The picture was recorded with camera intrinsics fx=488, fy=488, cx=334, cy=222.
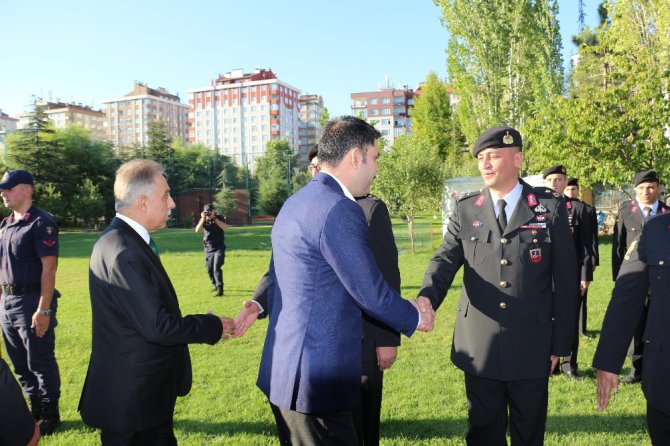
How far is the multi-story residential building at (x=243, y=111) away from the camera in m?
134

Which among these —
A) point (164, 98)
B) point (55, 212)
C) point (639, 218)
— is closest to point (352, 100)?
point (164, 98)

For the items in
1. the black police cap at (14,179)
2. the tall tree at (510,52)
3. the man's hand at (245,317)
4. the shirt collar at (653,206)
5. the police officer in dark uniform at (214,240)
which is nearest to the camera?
the man's hand at (245,317)

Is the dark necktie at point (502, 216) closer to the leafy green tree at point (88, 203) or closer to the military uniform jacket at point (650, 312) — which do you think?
the military uniform jacket at point (650, 312)

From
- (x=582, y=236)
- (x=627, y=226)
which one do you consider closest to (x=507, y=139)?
(x=582, y=236)

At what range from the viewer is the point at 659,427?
2537mm

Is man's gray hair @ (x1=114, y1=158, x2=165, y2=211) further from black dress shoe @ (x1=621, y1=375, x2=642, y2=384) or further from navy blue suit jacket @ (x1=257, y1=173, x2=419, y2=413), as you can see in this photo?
black dress shoe @ (x1=621, y1=375, x2=642, y2=384)

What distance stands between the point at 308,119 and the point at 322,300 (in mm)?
161035

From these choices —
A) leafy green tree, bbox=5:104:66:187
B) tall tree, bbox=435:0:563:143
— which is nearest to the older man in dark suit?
tall tree, bbox=435:0:563:143

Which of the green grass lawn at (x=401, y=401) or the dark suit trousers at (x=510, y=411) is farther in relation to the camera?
the green grass lawn at (x=401, y=401)

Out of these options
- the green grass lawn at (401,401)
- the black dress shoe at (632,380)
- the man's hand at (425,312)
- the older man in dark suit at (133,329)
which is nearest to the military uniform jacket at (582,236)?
the green grass lawn at (401,401)

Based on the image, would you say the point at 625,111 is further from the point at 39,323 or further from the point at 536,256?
the point at 39,323

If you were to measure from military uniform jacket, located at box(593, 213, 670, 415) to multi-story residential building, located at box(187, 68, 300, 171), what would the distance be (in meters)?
131

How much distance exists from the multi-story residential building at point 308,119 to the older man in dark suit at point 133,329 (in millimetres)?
146391

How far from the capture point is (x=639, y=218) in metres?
6.61
